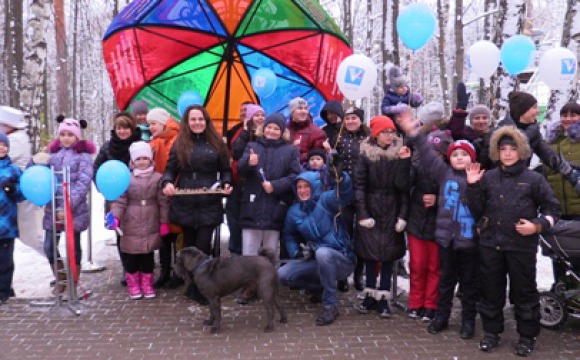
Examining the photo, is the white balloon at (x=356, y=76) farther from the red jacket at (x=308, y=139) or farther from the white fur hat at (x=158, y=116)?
the white fur hat at (x=158, y=116)

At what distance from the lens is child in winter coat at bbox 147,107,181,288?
611 cm

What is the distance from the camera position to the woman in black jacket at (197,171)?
5512mm

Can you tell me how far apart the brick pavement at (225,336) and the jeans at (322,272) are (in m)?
0.27

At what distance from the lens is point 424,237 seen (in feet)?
16.1

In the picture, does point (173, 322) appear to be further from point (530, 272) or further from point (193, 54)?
point (193, 54)

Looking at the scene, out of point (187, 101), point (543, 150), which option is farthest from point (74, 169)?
point (543, 150)

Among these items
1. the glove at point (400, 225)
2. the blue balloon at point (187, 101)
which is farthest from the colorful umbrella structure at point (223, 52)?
the glove at point (400, 225)

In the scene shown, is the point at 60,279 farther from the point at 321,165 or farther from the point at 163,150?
the point at 321,165

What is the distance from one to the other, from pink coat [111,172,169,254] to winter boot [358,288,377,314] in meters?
2.34

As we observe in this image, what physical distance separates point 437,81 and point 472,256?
103 ft

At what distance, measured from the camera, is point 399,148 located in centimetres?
503

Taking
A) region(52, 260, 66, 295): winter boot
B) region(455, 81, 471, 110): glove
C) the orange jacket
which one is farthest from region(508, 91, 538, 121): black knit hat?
region(52, 260, 66, 295): winter boot

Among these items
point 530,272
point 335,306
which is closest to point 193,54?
point 335,306

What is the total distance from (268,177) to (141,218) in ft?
4.87
